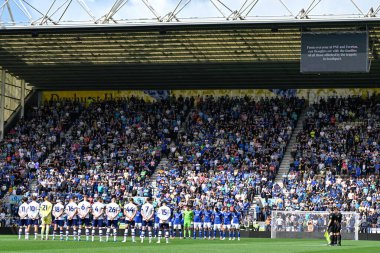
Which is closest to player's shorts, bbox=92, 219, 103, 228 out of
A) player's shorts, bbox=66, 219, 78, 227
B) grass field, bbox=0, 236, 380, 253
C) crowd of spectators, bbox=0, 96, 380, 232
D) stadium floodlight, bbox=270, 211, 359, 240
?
player's shorts, bbox=66, 219, 78, 227

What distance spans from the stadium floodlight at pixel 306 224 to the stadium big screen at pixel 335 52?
754 cm

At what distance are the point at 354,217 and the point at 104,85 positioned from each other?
2457 centimetres

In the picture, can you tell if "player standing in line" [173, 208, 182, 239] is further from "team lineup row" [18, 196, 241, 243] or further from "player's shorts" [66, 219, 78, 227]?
"player's shorts" [66, 219, 78, 227]

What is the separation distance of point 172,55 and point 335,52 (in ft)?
41.2

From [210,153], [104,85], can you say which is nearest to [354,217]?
[210,153]

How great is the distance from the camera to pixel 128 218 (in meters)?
36.7

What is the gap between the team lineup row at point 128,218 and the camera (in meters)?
36.9

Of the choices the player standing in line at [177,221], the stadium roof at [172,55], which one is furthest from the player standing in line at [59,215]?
the stadium roof at [172,55]

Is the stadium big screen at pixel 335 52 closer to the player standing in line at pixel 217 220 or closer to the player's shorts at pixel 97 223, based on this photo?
the player standing in line at pixel 217 220

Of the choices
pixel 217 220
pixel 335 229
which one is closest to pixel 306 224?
pixel 217 220

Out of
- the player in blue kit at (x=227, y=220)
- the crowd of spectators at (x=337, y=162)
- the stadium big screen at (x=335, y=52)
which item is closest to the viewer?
the player in blue kit at (x=227, y=220)

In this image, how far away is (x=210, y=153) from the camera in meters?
57.5

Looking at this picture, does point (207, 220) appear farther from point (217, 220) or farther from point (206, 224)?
point (217, 220)

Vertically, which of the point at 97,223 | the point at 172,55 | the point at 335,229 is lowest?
the point at 335,229
